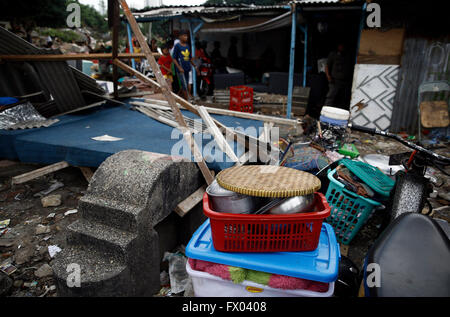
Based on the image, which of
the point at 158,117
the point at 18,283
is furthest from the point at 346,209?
the point at 158,117

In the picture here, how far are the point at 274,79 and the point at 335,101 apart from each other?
2549 millimetres

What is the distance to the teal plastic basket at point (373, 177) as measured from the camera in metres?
2.62

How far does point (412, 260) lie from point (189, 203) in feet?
6.04

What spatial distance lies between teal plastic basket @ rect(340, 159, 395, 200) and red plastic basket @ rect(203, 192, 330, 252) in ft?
4.23

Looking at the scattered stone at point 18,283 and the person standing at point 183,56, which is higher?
the person standing at point 183,56

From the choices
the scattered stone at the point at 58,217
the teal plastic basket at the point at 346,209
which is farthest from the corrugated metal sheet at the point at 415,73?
the scattered stone at the point at 58,217

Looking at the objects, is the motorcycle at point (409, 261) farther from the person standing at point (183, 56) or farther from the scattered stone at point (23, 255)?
the person standing at point (183, 56)

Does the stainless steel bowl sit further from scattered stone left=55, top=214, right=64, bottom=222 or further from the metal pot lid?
scattered stone left=55, top=214, right=64, bottom=222

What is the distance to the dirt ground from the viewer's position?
2490 millimetres

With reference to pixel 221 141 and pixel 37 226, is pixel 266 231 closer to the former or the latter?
pixel 221 141

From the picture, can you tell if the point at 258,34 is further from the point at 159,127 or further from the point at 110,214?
the point at 110,214

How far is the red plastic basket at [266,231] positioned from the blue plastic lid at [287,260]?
Answer: 34mm

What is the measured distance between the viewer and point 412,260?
4.56ft

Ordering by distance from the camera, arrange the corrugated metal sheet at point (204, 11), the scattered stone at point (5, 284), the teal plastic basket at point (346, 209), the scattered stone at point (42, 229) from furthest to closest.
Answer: the corrugated metal sheet at point (204, 11) → the scattered stone at point (42, 229) → the teal plastic basket at point (346, 209) → the scattered stone at point (5, 284)
